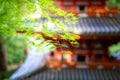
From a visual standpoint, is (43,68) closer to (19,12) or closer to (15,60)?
(19,12)

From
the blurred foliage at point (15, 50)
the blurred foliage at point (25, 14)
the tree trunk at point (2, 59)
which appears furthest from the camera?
the blurred foliage at point (15, 50)

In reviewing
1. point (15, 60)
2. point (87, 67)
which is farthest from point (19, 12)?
point (15, 60)

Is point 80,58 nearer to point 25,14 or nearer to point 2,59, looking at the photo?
point 25,14

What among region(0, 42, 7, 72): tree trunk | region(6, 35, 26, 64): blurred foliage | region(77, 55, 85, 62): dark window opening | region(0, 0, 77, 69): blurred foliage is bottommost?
region(6, 35, 26, 64): blurred foliage

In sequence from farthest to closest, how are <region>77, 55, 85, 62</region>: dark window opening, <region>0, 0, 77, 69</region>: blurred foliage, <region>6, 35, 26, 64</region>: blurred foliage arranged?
<region>6, 35, 26, 64</region>: blurred foliage
<region>77, 55, 85, 62</region>: dark window opening
<region>0, 0, 77, 69</region>: blurred foliage

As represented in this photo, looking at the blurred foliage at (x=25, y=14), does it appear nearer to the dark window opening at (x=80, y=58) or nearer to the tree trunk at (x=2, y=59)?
the dark window opening at (x=80, y=58)

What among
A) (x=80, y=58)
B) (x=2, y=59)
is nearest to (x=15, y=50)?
(x=2, y=59)

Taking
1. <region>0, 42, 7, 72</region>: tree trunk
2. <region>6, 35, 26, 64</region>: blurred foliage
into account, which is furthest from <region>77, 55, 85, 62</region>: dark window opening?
<region>6, 35, 26, 64</region>: blurred foliage

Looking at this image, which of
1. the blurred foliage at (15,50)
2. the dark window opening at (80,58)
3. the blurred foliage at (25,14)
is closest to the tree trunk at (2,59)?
Answer: the blurred foliage at (15,50)

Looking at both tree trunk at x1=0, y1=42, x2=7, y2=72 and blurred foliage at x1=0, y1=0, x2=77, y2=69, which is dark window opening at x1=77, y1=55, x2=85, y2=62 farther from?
tree trunk at x1=0, y1=42, x2=7, y2=72

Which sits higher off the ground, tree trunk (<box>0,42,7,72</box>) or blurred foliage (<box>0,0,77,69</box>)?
blurred foliage (<box>0,0,77,69</box>)

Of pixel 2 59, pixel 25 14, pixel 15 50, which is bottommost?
pixel 15 50

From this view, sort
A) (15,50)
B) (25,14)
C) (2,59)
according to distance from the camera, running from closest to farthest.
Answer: (25,14) → (2,59) → (15,50)

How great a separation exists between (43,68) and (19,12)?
20.3 ft
